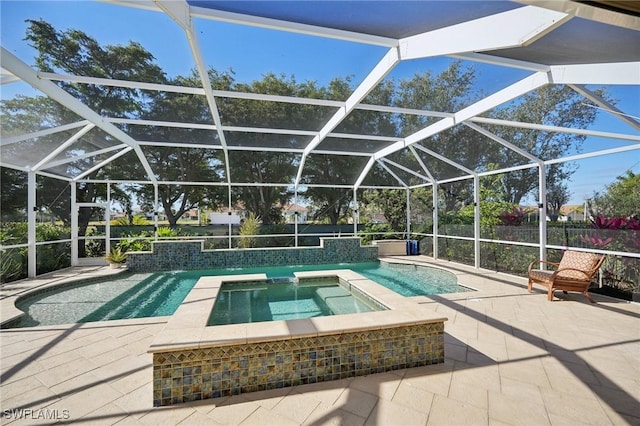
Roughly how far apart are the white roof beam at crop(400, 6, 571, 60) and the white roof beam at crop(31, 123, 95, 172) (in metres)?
6.84

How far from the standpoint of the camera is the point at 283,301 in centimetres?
587

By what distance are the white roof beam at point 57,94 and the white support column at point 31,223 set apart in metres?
2.51

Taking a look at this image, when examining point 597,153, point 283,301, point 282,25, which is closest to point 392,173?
point 597,153

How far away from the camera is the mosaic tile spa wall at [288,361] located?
2.52 m

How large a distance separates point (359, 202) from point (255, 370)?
40.0 feet

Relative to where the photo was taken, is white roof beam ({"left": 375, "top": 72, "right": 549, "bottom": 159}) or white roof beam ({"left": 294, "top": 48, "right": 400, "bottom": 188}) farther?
white roof beam ({"left": 375, "top": 72, "right": 549, "bottom": 159})

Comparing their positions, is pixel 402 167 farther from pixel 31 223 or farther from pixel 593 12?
pixel 31 223

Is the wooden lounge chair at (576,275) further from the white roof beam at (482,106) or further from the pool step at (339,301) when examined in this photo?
the pool step at (339,301)

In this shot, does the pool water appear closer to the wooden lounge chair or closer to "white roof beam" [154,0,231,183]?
"white roof beam" [154,0,231,183]

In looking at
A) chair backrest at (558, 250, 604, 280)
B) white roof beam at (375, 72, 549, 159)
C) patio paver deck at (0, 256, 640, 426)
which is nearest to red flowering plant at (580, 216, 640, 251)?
chair backrest at (558, 250, 604, 280)

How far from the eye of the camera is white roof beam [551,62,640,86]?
3307mm

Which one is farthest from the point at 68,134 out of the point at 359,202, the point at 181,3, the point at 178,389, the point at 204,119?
the point at 359,202

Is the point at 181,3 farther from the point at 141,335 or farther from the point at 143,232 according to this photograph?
the point at 143,232

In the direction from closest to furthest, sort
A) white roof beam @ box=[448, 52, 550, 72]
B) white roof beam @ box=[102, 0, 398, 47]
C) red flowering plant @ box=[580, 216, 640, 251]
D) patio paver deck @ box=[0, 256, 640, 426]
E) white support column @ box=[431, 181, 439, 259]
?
patio paver deck @ box=[0, 256, 640, 426] → white roof beam @ box=[102, 0, 398, 47] → white roof beam @ box=[448, 52, 550, 72] → red flowering plant @ box=[580, 216, 640, 251] → white support column @ box=[431, 181, 439, 259]
